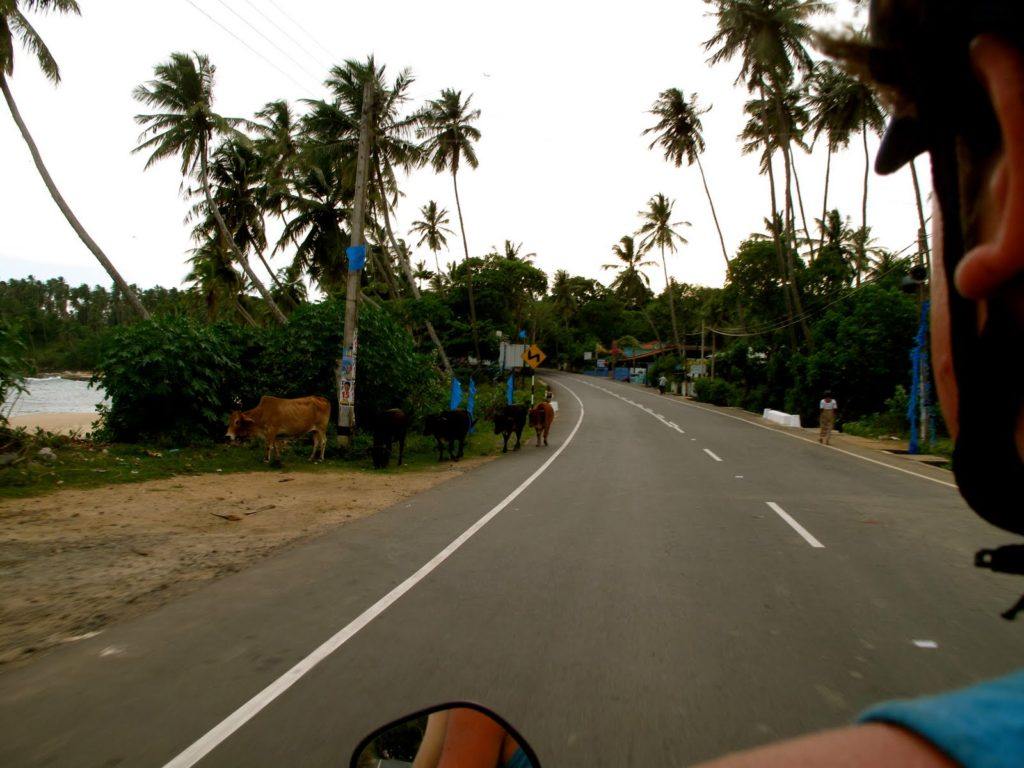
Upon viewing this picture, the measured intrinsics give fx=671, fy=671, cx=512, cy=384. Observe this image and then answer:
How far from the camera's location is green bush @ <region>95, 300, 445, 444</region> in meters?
15.4

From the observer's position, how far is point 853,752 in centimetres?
59

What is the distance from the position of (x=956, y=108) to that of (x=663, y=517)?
8883 mm

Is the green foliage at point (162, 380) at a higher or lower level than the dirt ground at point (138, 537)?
higher

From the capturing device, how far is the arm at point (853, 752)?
1.84ft

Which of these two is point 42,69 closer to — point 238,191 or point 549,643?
point 238,191

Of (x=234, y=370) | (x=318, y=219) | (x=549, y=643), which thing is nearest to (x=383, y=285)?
(x=318, y=219)

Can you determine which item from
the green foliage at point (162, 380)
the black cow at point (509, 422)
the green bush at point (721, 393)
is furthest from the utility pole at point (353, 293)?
the green bush at point (721, 393)

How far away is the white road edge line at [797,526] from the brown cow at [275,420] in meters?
10.4

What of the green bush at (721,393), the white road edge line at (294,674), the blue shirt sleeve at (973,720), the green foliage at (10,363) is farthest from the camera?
the green bush at (721,393)

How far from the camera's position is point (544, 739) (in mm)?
3246

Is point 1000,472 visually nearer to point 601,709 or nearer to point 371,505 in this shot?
point 601,709

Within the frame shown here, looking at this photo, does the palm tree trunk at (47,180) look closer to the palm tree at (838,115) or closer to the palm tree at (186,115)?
the palm tree at (186,115)

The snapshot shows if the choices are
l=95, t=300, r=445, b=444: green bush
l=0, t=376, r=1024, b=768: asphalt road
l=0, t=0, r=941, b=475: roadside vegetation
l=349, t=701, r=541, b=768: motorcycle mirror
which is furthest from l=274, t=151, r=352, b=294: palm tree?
l=349, t=701, r=541, b=768: motorcycle mirror

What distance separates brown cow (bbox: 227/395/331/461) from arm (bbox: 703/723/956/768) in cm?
1555
